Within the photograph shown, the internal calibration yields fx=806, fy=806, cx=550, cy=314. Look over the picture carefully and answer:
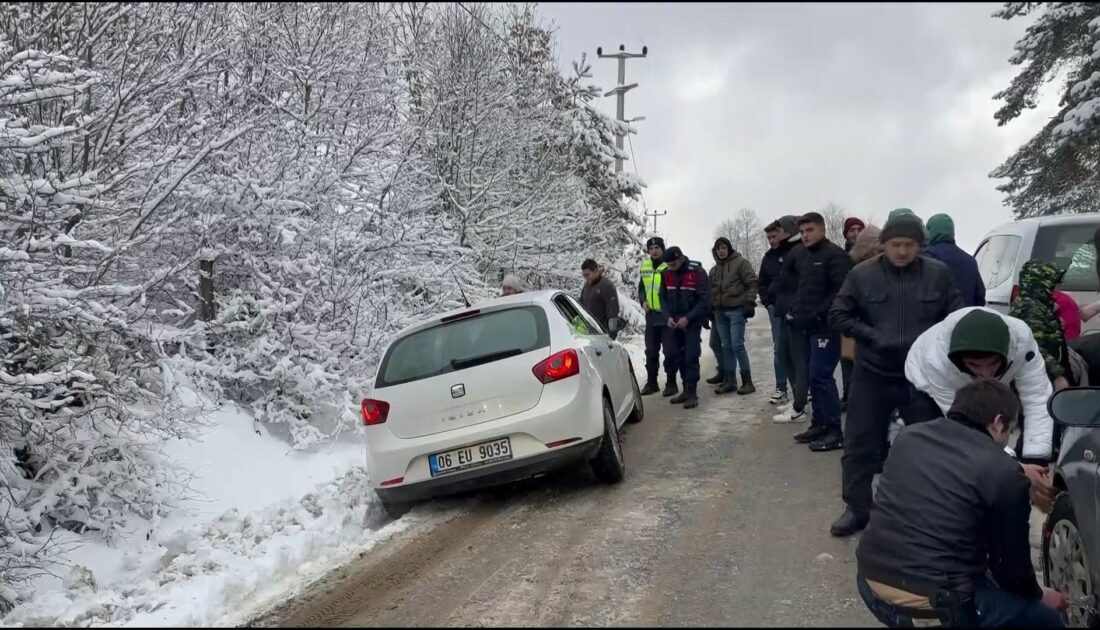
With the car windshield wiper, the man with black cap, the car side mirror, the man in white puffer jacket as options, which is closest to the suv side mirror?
the man with black cap

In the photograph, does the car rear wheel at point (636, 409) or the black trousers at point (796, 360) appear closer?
the black trousers at point (796, 360)

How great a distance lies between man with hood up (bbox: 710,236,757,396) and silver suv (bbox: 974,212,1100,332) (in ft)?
8.65

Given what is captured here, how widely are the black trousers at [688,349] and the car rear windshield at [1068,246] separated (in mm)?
3595

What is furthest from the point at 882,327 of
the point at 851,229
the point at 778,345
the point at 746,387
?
the point at 746,387

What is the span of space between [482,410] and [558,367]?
0.63m

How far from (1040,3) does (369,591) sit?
2085cm

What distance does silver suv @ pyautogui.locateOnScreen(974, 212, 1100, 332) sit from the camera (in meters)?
6.68

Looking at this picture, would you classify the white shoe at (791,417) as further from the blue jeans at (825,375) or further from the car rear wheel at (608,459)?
the car rear wheel at (608,459)

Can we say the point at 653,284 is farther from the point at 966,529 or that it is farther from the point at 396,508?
the point at 966,529

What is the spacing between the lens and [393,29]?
1739 centimetres

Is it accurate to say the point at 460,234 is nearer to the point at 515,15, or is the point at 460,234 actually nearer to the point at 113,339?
the point at 515,15

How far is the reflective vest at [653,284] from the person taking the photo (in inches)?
390

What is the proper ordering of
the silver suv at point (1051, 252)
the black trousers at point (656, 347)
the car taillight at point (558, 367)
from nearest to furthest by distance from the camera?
the car taillight at point (558, 367) < the silver suv at point (1051, 252) < the black trousers at point (656, 347)

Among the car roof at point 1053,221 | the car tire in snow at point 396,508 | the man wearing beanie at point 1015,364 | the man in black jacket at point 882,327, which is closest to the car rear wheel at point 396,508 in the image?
the car tire in snow at point 396,508
